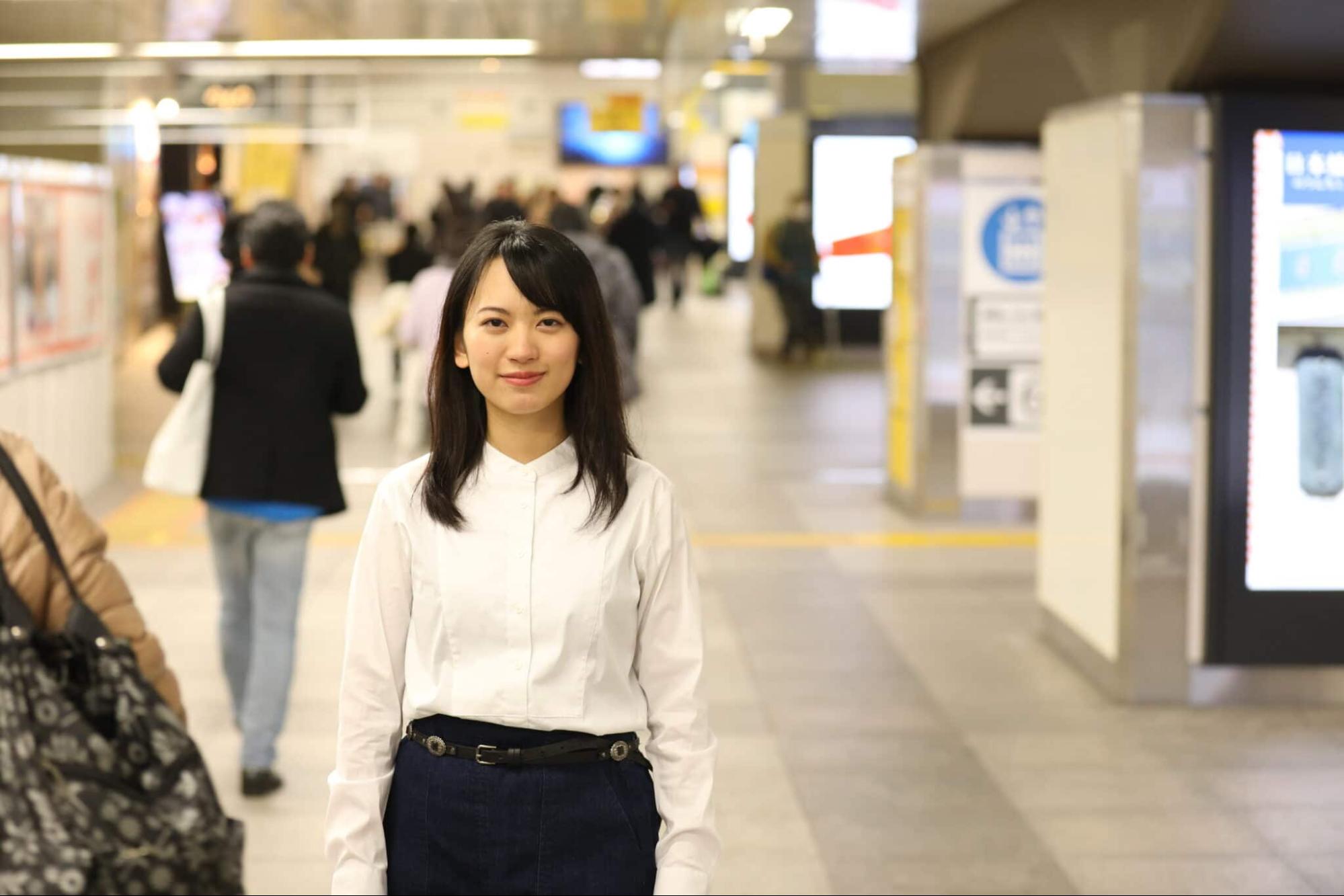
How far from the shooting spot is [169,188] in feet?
81.3

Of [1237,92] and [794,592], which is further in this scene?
[794,592]

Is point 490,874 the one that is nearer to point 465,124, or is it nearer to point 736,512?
point 736,512

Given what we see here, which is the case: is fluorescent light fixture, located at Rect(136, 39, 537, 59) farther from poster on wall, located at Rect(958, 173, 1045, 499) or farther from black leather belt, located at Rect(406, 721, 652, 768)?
black leather belt, located at Rect(406, 721, 652, 768)

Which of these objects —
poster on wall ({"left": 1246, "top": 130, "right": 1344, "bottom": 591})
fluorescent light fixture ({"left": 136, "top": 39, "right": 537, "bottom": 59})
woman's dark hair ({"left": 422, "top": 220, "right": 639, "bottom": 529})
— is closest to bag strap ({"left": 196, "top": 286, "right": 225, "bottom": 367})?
woman's dark hair ({"left": 422, "top": 220, "right": 639, "bottom": 529})

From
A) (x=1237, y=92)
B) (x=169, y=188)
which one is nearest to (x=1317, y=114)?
(x=1237, y=92)

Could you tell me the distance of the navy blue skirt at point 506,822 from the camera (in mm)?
2400

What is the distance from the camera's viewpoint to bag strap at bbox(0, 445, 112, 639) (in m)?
2.70

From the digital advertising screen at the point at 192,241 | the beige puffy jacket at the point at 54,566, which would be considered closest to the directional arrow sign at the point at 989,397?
the beige puffy jacket at the point at 54,566

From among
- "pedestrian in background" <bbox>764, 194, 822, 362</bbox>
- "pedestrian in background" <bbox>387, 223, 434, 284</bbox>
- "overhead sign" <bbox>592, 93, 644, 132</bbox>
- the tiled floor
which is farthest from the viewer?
"overhead sign" <bbox>592, 93, 644, 132</bbox>

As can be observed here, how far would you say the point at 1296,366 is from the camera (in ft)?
20.3

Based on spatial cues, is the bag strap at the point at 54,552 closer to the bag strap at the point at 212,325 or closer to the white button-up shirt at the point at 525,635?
the white button-up shirt at the point at 525,635

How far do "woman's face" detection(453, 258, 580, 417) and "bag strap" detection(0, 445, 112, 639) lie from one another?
0.76 meters

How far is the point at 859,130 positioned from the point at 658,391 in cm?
395

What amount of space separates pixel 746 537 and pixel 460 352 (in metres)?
7.29
